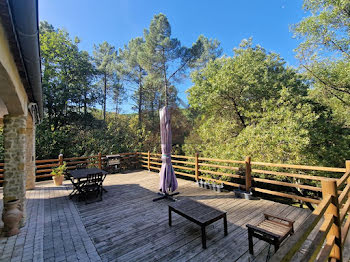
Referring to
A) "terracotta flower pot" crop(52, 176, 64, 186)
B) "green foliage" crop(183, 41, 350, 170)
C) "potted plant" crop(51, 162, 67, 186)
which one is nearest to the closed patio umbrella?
"green foliage" crop(183, 41, 350, 170)

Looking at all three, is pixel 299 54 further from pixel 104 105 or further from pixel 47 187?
pixel 104 105

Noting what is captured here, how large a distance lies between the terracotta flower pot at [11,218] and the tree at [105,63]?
42.5ft

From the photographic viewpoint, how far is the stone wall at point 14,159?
3.08 meters

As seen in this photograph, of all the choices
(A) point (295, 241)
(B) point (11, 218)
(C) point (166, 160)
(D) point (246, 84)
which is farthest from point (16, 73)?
(D) point (246, 84)

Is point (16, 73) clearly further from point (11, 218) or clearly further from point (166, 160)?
point (166, 160)

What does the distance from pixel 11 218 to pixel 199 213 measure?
10.6ft

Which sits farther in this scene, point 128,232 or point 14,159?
point 14,159

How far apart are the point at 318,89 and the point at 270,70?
242 cm

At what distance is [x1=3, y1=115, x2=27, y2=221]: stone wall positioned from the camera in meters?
3.08

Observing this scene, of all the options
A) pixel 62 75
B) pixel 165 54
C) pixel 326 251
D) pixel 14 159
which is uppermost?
pixel 165 54

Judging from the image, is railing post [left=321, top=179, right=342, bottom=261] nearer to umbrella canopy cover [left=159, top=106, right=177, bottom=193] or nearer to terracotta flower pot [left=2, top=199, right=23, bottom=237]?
umbrella canopy cover [left=159, top=106, right=177, bottom=193]

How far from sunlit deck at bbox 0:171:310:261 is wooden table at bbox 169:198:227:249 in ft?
1.02

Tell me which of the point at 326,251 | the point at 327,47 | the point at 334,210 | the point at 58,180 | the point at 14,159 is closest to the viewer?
the point at 326,251

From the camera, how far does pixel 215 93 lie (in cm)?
909
